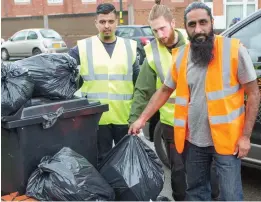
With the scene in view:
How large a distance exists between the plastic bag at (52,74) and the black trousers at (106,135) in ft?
1.50

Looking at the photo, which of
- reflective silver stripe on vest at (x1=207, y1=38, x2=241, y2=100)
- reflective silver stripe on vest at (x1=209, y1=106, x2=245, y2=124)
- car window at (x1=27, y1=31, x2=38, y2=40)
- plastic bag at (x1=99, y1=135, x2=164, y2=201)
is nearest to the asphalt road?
plastic bag at (x1=99, y1=135, x2=164, y2=201)

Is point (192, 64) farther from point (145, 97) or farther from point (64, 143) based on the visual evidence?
point (64, 143)

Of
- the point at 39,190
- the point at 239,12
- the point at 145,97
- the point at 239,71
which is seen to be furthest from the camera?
the point at 239,12

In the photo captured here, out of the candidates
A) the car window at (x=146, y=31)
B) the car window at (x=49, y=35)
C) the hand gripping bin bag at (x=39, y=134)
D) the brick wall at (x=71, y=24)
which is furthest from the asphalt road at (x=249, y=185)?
the brick wall at (x=71, y=24)

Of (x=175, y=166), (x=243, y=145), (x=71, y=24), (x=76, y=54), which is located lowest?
(x=175, y=166)

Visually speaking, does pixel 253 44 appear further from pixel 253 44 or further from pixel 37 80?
pixel 37 80

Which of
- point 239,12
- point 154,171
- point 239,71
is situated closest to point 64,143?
point 154,171

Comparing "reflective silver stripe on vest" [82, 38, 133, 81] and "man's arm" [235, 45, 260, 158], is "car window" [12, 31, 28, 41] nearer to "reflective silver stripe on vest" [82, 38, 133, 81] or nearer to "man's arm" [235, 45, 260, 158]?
"reflective silver stripe on vest" [82, 38, 133, 81]

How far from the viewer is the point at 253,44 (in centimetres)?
394

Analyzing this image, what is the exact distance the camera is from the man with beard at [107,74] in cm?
346

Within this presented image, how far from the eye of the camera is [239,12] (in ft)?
90.2

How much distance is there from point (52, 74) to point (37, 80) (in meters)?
0.12

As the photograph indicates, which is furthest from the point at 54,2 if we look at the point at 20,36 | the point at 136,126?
the point at 136,126

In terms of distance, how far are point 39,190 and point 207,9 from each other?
1498mm
